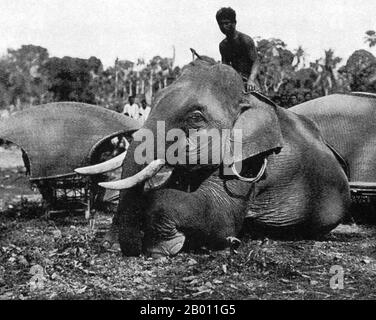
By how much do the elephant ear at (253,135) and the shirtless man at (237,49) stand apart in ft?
1.50

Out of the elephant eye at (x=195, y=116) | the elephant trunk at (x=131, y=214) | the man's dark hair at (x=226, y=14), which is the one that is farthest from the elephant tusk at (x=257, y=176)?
the man's dark hair at (x=226, y=14)

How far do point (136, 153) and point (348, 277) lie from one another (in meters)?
2.54

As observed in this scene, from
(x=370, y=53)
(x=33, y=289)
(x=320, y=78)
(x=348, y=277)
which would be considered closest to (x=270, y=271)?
(x=348, y=277)

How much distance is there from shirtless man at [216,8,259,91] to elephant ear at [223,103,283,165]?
456 mm

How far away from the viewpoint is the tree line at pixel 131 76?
22.9m

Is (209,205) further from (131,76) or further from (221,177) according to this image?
(131,76)

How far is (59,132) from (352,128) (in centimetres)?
464

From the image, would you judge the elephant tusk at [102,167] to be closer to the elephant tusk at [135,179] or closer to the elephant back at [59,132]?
the elephant tusk at [135,179]

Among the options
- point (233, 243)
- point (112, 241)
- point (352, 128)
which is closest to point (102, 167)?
point (112, 241)

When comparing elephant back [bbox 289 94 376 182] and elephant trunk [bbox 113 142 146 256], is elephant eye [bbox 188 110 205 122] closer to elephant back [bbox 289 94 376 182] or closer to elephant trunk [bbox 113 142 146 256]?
elephant trunk [bbox 113 142 146 256]

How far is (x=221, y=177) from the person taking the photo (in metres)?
7.58

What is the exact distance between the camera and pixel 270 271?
22.2 feet
